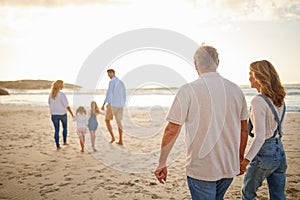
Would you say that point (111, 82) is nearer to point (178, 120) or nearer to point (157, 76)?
point (157, 76)

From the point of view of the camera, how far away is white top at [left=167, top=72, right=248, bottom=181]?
2.26 m

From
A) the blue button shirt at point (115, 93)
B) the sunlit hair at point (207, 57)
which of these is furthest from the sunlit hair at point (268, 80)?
the blue button shirt at point (115, 93)

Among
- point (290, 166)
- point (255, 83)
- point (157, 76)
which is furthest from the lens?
point (157, 76)

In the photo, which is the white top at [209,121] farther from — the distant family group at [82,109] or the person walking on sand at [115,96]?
the person walking on sand at [115,96]

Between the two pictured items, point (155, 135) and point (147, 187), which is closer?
point (147, 187)

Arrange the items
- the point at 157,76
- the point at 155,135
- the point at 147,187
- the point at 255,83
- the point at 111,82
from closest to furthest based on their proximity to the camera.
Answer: the point at 255,83
the point at 147,187
the point at 111,82
the point at 157,76
the point at 155,135

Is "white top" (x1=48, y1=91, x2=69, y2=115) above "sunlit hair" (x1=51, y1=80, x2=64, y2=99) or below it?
below

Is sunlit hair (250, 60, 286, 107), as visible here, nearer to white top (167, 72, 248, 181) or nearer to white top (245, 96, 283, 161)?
white top (245, 96, 283, 161)

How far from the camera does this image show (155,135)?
34.0ft

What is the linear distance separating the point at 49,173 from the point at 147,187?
211 cm

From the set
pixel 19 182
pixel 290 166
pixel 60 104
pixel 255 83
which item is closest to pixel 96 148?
pixel 60 104

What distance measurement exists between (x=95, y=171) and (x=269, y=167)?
384 centimetres

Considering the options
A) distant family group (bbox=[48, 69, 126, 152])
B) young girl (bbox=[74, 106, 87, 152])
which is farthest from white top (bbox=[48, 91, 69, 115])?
young girl (bbox=[74, 106, 87, 152])

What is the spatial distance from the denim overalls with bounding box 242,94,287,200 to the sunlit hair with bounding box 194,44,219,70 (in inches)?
29.4
